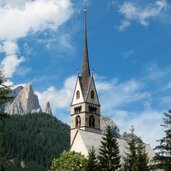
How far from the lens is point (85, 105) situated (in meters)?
93.2

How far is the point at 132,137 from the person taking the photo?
53.0 metres

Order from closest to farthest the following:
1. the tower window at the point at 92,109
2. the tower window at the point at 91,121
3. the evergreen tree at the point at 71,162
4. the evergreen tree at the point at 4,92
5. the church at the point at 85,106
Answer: the evergreen tree at the point at 4,92 → the evergreen tree at the point at 71,162 → the church at the point at 85,106 → the tower window at the point at 91,121 → the tower window at the point at 92,109

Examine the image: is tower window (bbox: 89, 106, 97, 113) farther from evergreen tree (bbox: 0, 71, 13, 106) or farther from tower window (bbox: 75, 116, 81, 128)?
evergreen tree (bbox: 0, 71, 13, 106)

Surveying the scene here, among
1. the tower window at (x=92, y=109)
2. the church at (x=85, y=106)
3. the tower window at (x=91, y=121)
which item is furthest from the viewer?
the tower window at (x=92, y=109)

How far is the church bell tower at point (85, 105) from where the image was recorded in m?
91.7

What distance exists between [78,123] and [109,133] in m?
40.5

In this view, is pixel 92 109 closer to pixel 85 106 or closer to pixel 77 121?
pixel 85 106

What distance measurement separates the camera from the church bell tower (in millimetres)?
91688

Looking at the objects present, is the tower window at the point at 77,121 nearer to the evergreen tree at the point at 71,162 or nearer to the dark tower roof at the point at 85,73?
the dark tower roof at the point at 85,73

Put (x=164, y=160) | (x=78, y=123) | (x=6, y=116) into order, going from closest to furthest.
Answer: (x=6, y=116)
(x=164, y=160)
(x=78, y=123)

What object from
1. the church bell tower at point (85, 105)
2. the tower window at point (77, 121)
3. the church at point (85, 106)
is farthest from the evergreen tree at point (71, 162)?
the tower window at point (77, 121)

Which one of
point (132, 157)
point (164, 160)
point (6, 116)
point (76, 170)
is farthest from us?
point (76, 170)

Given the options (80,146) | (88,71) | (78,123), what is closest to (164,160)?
(80,146)

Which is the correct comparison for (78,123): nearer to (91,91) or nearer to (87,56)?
(91,91)
